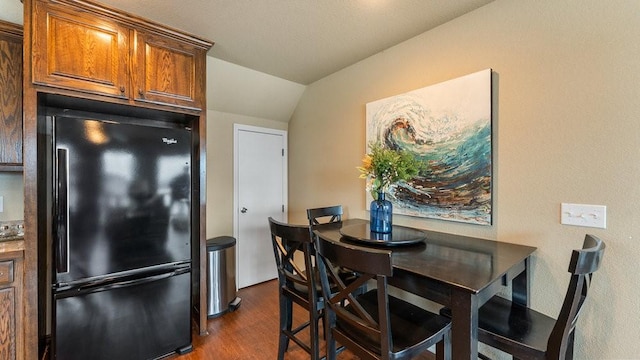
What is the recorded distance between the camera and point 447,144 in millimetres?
1958

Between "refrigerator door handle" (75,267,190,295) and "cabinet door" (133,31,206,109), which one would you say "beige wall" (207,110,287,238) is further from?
"refrigerator door handle" (75,267,190,295)

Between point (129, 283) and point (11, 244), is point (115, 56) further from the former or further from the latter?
point (129, 283)

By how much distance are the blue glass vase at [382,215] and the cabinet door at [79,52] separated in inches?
77.3

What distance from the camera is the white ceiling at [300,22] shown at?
1.79 m

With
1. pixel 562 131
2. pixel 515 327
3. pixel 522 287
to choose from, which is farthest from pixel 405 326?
pixel 562 131

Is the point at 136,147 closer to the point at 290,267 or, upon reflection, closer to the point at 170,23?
the point at 170,23

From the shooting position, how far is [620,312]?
4.45 ft

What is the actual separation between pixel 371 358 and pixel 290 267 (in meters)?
0.81

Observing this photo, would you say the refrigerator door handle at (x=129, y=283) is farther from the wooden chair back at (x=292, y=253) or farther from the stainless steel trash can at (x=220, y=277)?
the wooden chair back at (x=292, y=253)

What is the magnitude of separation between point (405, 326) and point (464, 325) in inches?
13.7

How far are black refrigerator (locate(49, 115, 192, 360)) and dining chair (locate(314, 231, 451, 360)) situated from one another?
1300 mm

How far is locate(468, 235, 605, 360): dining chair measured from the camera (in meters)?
1.04

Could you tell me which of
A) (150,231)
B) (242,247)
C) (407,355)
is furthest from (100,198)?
(407,355)

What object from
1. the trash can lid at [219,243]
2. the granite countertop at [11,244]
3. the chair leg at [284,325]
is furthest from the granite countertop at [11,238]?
the chair leg at [284,325]
